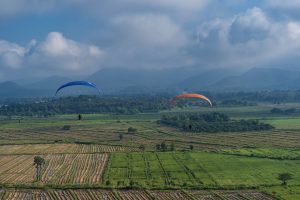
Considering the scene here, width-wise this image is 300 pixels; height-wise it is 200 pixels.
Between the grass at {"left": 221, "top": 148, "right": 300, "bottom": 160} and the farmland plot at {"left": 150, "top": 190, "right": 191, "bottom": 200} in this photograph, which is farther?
the grass at {"left": 221, "top": 148, "right": 300, "bottom": 160}

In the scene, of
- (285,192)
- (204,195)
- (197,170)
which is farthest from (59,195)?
(285,192)

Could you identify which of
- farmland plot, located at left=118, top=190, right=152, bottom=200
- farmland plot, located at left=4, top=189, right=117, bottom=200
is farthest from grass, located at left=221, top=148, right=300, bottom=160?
farmland plot, located at left=4, top=189, right=117, bottom=200

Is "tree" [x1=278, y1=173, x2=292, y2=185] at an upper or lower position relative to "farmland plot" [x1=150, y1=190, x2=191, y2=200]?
upper

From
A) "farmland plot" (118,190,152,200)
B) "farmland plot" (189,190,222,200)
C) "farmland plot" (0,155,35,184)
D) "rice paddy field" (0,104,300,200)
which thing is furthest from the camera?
"farmland plot" (0,155,35,184)

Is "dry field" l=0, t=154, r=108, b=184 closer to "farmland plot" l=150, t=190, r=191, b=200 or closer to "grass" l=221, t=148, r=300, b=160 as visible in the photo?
"farmland plot" l=150, t=190, r=191, b=200

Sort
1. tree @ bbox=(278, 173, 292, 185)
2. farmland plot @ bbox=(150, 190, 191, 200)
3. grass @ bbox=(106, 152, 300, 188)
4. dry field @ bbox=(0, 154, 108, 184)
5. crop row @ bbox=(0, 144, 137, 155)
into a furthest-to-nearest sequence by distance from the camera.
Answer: crop row @ bbox=(0, 144, 137, 155) < dry field @ bbox=(0, 154, 108, 184) < grass @ bbox=(106, 152, 300, 188) < tree @ bbox=(278, 173, 292, 185) < farmland plot @ bbox=(150, 190, 191, 200)

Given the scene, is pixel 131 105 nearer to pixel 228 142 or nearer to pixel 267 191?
pixel 228 142

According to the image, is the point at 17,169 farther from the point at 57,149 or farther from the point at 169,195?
the point at 169,195

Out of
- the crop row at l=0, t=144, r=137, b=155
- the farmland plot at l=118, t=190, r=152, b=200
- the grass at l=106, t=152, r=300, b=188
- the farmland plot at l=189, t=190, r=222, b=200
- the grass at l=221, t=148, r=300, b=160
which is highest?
the crop row at l=0, t=144, r=137, b=155

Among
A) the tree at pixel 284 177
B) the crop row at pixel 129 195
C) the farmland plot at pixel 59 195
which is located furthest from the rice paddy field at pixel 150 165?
the tree at pixel 284 177
